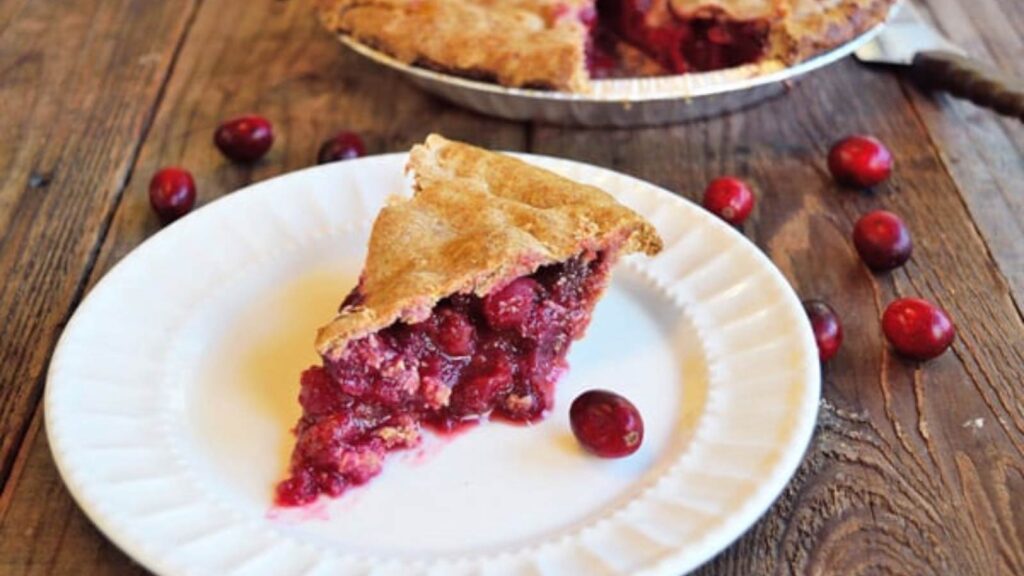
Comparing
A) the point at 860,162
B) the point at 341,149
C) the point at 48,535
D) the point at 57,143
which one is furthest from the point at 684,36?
the point at 48,535

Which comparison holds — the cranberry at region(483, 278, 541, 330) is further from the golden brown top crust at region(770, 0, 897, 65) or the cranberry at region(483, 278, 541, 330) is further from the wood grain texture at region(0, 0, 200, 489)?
the golden brown top crust at region(770, 0, 897, 65)

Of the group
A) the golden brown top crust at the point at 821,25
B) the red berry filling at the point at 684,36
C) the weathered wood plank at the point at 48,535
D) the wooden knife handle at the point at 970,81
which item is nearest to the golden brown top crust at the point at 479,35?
the red berry filling at the point at 684,36

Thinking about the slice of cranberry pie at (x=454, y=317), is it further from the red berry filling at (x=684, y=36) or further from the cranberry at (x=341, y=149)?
the red berry filling at (x=684, y=36)

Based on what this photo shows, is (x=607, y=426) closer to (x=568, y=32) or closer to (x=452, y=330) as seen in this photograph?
(x=452, y=330)

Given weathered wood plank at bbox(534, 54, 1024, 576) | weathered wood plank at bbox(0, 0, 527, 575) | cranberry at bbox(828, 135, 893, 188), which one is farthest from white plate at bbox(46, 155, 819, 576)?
cranberry at bbox(828, 135, 893, 188)

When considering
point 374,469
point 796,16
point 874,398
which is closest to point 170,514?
point 374,469

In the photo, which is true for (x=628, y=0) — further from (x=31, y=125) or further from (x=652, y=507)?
(x=652, y=507)

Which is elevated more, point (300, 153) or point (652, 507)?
point (652, 507)
